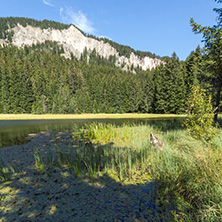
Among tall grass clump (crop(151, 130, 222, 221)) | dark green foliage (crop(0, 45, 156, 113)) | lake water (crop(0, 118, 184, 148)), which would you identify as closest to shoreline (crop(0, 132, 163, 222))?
tall grass clump (crop(151, 130, 222, 221))

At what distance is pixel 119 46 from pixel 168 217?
20940cm

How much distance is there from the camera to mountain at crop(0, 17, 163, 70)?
459ft

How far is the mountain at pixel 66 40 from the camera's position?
140m

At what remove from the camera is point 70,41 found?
160625mm

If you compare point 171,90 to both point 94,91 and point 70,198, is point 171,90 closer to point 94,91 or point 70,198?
point 94,91

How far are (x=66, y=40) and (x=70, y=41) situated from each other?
453 centimetres

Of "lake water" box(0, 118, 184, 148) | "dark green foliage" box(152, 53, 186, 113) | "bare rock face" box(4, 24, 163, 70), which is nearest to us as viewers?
"lake water" box(0, 118, 184, 148)

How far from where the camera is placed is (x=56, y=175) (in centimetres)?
534

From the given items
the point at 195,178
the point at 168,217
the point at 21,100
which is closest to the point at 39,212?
the point at 168,217

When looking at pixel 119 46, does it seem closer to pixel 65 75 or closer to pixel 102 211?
pixel 65 75

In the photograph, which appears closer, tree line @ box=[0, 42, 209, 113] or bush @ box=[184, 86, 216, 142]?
bush @ box=[184, 86, 216, 142]

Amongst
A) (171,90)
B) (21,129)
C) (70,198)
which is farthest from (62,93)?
(70,198)

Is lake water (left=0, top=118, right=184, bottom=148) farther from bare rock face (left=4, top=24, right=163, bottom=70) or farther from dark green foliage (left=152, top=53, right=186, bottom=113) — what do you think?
bare rock face (left=4, top=24, right=163, bottom=70)

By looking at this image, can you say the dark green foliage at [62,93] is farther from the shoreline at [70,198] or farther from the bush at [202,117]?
the shoreline at [70,198]
